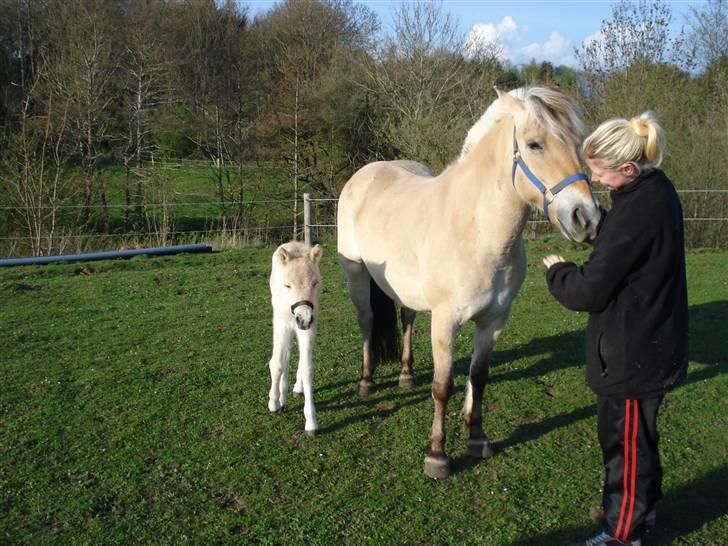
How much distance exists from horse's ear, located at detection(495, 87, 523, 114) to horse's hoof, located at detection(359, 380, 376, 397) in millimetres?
2797

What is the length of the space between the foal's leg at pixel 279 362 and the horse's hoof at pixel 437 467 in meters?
1.37

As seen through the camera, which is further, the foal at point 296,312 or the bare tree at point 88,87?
the bare tree at point 88,87

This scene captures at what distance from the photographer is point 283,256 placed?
422 cm

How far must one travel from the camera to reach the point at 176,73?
20188 mm

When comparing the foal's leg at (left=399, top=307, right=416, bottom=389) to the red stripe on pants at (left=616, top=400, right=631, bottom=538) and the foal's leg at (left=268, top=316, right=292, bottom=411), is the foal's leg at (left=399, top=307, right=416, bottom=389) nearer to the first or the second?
the foal's leg at (left=268, top=316, right=292, bottom=411)

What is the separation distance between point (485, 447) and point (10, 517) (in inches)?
114

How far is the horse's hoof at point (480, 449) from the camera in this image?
403 centimetres

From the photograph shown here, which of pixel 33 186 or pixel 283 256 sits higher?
pixel 33 186

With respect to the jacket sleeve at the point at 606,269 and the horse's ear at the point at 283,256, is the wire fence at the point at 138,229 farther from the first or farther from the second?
the jacket sleeve at the point at 606,269

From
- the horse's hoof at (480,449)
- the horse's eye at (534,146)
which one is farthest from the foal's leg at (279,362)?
the horse's eye at (534,146)

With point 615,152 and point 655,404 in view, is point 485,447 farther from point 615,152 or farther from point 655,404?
point 615,152

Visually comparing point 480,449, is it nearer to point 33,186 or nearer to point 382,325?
point 382,325

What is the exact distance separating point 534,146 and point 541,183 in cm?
21

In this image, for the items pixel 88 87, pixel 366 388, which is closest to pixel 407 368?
pixel 366 388
